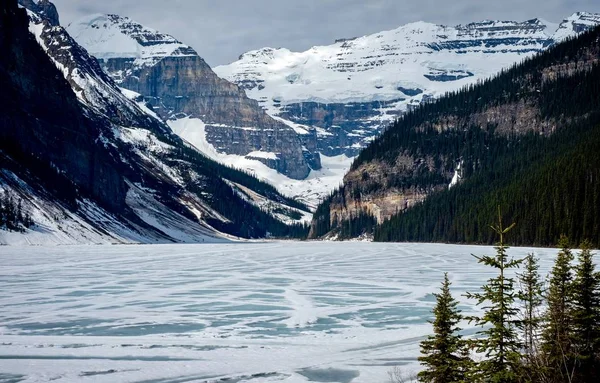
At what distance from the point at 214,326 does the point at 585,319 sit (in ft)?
55.4

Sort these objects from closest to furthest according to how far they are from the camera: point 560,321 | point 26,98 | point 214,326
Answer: point 560,321 < point 214,326 < point 26,98

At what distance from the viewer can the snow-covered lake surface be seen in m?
24.3

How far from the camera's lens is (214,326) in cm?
3316

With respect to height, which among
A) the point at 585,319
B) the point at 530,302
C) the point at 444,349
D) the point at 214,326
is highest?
the point at 530,302

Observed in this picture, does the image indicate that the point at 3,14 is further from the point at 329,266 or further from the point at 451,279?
the point at 451,279

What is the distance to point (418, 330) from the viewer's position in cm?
3161

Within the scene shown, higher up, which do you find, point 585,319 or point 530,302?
point 530,302

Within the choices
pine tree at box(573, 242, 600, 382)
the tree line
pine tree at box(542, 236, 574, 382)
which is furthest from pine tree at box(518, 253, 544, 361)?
pine tree at box(573, 242, 600, 382)

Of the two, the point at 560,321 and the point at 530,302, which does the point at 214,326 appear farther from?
the point at 530,302

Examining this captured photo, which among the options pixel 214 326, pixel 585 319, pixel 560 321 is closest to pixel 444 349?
pixel 560 321

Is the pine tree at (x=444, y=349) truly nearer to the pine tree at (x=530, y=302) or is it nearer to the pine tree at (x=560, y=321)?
the pine tree at (x=530, y=302)

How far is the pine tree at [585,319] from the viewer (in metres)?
22.8

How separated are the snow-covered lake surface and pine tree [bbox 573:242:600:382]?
18.5 feet

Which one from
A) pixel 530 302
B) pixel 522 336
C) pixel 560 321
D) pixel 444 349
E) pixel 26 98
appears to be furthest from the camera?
pixel 26 98
